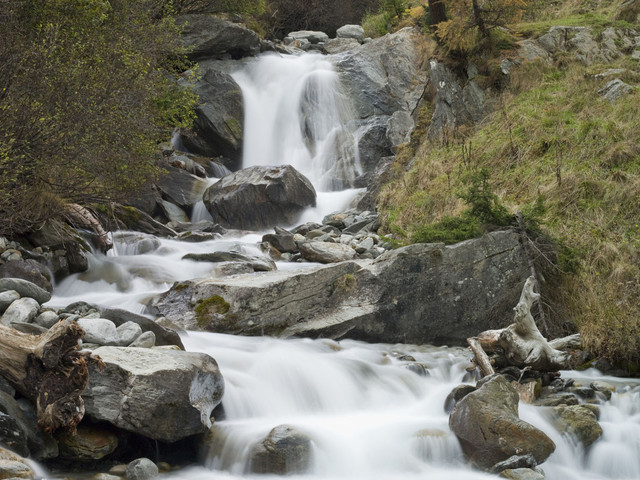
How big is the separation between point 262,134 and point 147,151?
8.46 m

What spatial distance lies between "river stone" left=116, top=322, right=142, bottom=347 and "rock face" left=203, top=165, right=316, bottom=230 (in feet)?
31.8

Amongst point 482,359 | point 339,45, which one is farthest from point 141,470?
point 339,45

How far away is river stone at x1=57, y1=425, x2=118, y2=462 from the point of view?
5293 millimetres

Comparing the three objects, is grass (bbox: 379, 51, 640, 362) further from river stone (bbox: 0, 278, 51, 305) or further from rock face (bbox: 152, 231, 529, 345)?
river stone (bbox: 0, 278, 51, 305)

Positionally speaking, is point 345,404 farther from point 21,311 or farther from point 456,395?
point 21,311

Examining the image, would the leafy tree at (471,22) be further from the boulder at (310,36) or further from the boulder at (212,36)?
the boulder at (310,36)

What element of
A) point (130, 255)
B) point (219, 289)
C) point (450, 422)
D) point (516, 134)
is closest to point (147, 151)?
point (130, 255)

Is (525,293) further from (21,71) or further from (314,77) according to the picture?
(314,77)

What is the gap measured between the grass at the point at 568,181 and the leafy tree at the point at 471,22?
4.44ft

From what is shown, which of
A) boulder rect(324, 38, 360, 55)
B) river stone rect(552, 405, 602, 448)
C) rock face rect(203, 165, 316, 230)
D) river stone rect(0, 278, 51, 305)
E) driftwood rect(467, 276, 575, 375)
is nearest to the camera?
river stone rect(552, 405, 602, 448)

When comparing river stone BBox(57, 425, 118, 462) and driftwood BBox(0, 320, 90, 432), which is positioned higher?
driftwood BBox(0, 320, 90, 432)

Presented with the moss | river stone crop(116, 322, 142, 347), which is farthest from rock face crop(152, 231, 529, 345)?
river stone crop(116, 322, 142, 347)

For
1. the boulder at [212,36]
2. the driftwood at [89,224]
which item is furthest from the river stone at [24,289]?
the boulder at [212,36]

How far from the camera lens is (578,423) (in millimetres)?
6074
